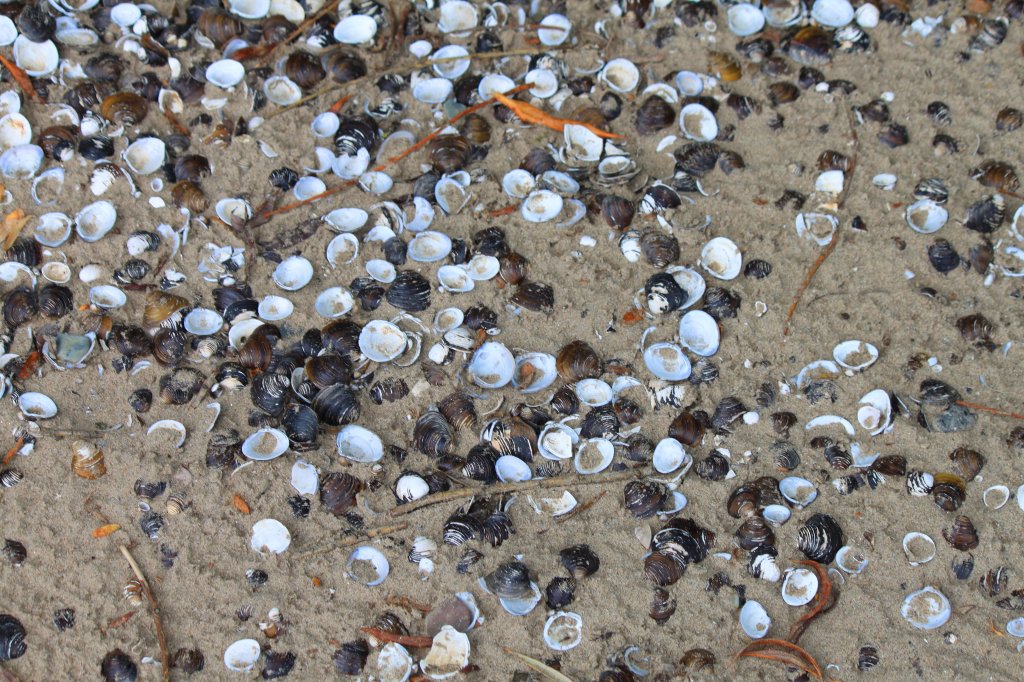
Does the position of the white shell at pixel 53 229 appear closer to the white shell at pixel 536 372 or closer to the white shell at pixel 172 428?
the white shell at pixel 172 428

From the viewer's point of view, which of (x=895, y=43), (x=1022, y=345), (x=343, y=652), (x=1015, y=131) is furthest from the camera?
(x=895, y=43)

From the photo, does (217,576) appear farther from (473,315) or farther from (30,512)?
(473,315)

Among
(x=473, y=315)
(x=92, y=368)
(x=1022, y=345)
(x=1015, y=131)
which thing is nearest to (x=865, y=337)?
(x=1022, y=345)

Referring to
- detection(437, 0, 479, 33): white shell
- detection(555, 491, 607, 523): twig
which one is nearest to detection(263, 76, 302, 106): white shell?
detection(437, 0, 479, 33): white shell

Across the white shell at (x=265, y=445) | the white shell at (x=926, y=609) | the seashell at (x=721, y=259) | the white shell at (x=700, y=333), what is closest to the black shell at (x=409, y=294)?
the white shell at (x=265, y=445)

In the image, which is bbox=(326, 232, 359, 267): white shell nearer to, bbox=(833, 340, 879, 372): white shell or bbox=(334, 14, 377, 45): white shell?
bbox=(334, 14, 377, 45): white shell

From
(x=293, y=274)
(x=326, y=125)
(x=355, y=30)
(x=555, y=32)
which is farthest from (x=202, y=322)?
(x=555, y=32)

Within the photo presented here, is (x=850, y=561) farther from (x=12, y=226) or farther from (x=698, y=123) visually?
(x=12, y=226)
